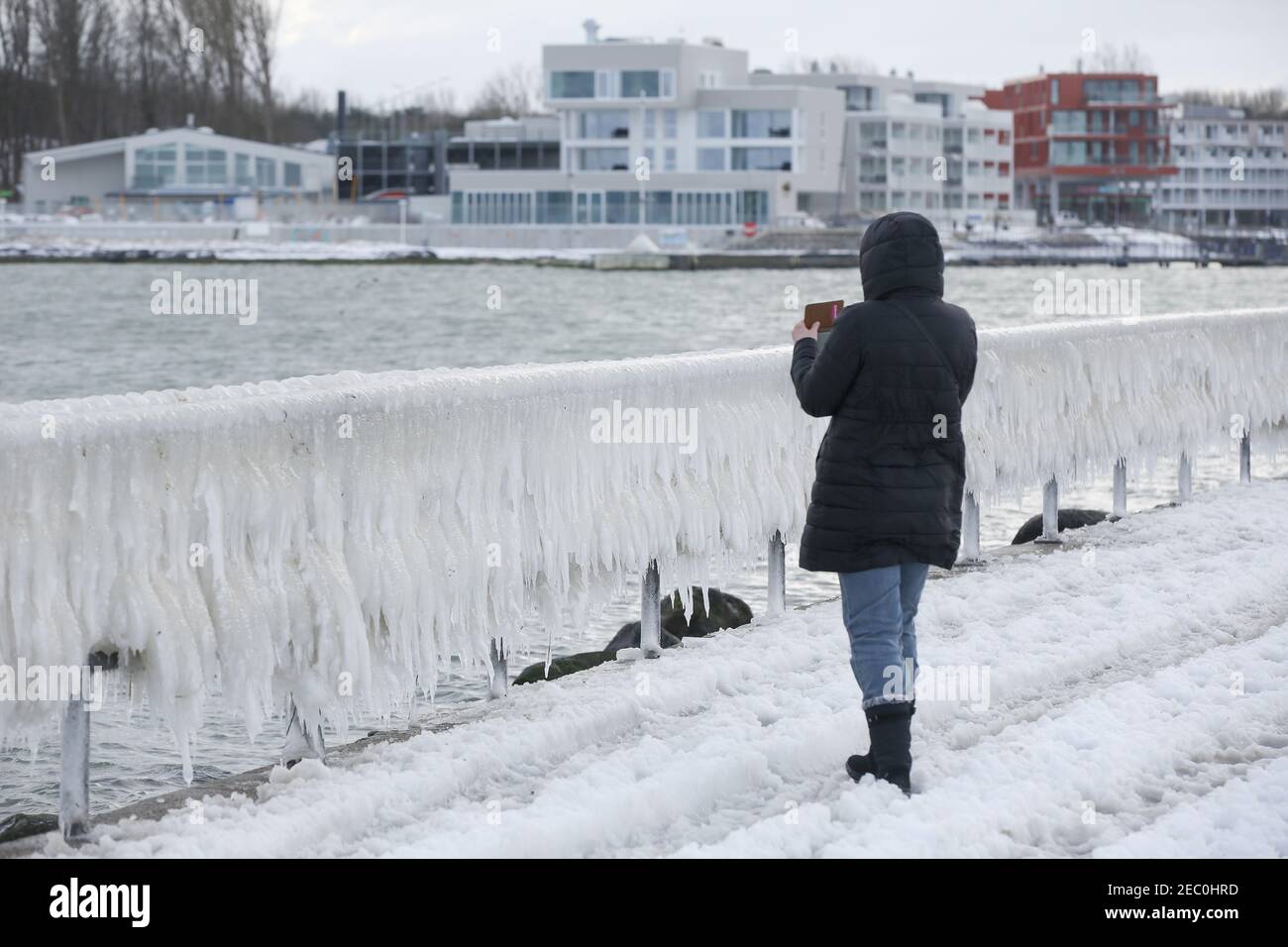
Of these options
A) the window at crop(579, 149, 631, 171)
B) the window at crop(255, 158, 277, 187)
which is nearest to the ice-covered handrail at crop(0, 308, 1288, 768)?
the window at crop(579, 149, 631, 171)

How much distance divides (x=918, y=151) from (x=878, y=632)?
5235 inches

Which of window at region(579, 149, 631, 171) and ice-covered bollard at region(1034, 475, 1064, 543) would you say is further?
window at region(579, 149, 631, 171)

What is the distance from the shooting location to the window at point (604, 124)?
395 ft

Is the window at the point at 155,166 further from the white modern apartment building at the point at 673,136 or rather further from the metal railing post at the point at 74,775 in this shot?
the metal railing post at the point at 74,775

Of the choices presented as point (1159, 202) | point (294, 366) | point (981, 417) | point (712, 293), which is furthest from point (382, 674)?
point (1159, 202)

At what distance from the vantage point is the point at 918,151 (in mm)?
A: 134750

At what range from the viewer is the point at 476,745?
568 centimetres

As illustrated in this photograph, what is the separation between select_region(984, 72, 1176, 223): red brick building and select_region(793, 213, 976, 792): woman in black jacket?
168 metres

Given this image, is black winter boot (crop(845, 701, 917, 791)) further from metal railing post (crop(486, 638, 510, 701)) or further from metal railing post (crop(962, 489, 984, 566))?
metal railing post (crop(962, 489, 984, 566))

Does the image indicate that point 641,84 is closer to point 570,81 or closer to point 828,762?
point 570,81

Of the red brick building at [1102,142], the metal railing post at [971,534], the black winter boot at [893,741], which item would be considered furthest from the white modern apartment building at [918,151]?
the black winter boot at [893,741]

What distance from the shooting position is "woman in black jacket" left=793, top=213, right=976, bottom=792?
17.6ft
